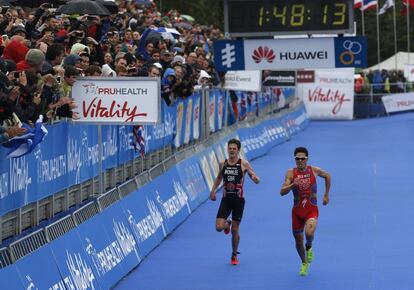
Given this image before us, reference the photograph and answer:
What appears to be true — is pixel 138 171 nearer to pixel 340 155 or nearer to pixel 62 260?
pixel 62 260

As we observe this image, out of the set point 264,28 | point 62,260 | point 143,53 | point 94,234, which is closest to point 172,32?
point 264,28

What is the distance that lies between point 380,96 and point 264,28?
3802 cm

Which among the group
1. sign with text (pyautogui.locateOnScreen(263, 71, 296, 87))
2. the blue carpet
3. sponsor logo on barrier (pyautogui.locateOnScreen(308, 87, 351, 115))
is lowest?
the blue carpet

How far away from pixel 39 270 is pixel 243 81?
2549 cm

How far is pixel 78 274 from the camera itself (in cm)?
1345

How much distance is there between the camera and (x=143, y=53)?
2384 centimetres

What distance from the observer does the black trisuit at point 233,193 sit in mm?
18750

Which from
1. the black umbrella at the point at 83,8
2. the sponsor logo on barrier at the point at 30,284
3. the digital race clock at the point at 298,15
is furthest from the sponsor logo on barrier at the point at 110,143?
the digital race clock at the point at 298,15

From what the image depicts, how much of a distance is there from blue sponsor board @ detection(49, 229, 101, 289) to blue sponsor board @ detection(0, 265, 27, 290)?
5.50ft

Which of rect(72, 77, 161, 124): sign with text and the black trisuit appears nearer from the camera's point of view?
rect(72, 77, 161, 124): sign with text

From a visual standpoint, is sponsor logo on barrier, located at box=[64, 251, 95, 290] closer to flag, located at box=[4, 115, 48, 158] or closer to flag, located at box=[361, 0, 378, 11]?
flag, located at box=[4, 115, 48, 158]

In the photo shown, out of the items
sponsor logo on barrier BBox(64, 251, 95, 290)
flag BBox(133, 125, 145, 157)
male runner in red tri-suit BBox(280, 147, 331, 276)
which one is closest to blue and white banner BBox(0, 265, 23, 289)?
sponsor logo on barrier BBox(64, 251, 95, 290)

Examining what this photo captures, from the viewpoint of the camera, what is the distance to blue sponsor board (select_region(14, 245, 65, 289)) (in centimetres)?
1117

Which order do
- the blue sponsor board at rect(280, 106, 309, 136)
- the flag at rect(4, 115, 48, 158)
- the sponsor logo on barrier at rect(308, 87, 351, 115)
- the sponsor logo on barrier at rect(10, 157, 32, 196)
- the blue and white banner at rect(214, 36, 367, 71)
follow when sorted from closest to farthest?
1. the flag at rect(4, 115, 48, 158)
2. the sponsor logo on barrier at rect(10, 157, 32, 196)
3. the blue and white banner at rect(214, 36, 367, 71)
4. the blue sponsor board at rect(280, 106, 309, 136)
5. the sponsor logo on barrier at rect(308, 87, 351, 115)
